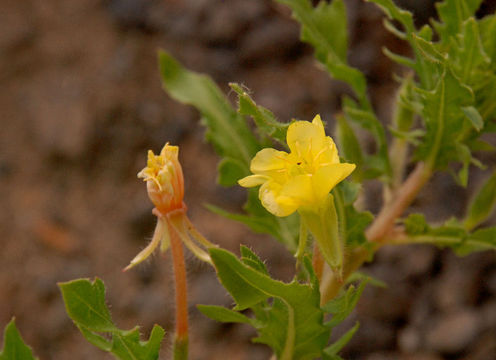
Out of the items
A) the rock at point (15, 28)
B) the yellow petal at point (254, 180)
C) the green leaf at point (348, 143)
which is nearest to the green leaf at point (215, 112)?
the green leaf at point (348, 143)

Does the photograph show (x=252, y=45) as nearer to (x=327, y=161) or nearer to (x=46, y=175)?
(x=46, y=175)

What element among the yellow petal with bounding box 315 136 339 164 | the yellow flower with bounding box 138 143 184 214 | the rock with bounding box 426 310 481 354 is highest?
the yellow petal with bounding box 315 136 339 164

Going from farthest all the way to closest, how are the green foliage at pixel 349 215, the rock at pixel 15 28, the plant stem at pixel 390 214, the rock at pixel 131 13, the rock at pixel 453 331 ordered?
the rock at pixel 15 28 → the rock at pixel 131 13 → the rock at pixel 453 331 → the plant stem at pixel 390 214 → the green foliage at pixel 349 215

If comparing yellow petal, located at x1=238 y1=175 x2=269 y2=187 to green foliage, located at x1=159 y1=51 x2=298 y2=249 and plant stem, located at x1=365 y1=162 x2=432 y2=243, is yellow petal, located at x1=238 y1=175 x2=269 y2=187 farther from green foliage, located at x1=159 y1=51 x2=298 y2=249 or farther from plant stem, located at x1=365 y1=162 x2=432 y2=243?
plant stem, located at x1=365 y1=162 x2=432 y2=243

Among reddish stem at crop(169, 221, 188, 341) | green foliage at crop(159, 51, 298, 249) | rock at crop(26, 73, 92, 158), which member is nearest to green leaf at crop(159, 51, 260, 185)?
green foliage at crop(159, 51, 298, 249)

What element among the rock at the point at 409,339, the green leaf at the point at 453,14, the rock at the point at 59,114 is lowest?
the rock at the point at 409,339

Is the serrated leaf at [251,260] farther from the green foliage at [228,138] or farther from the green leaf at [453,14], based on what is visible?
the green leaf at [453,14]

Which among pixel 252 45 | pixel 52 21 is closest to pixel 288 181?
pixel 252 45
